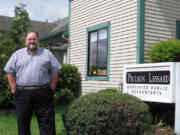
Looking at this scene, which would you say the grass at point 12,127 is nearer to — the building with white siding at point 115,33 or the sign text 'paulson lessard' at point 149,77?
the sign text 'paulson lessard' at point 149,77

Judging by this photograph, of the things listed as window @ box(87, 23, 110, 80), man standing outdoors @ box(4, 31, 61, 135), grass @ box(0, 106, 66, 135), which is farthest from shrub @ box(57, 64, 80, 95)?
man standing outdoors @ box(4, 31, 61, 135)

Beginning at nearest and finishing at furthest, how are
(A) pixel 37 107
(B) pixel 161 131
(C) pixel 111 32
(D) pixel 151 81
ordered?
(A) pixel 37 107 → (B) pixel 161 131 → (D) pixel 151 81 → (C) pixel 111 32

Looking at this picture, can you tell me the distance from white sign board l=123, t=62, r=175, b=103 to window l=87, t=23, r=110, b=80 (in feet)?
7.20

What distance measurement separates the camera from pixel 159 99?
5.30 meters

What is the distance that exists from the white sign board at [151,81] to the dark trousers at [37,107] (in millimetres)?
2475

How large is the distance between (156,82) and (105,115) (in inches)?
74.0

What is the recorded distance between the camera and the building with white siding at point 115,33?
727 cm

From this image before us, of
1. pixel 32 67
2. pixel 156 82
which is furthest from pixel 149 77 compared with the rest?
pixel 32 67

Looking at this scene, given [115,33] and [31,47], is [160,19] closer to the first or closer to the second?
[115,33]

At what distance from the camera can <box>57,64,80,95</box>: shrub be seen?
937 centimetres

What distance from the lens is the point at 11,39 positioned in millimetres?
7688

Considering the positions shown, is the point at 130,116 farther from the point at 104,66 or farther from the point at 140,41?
the point at 104,66

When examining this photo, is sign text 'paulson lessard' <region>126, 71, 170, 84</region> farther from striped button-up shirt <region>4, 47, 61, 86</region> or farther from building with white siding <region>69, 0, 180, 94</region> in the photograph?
striped button-up shirt <region>4, 47, 61, 86</region>

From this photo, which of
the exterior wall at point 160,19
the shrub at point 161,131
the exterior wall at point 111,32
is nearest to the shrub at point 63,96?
the exterior wall at point 111,32
